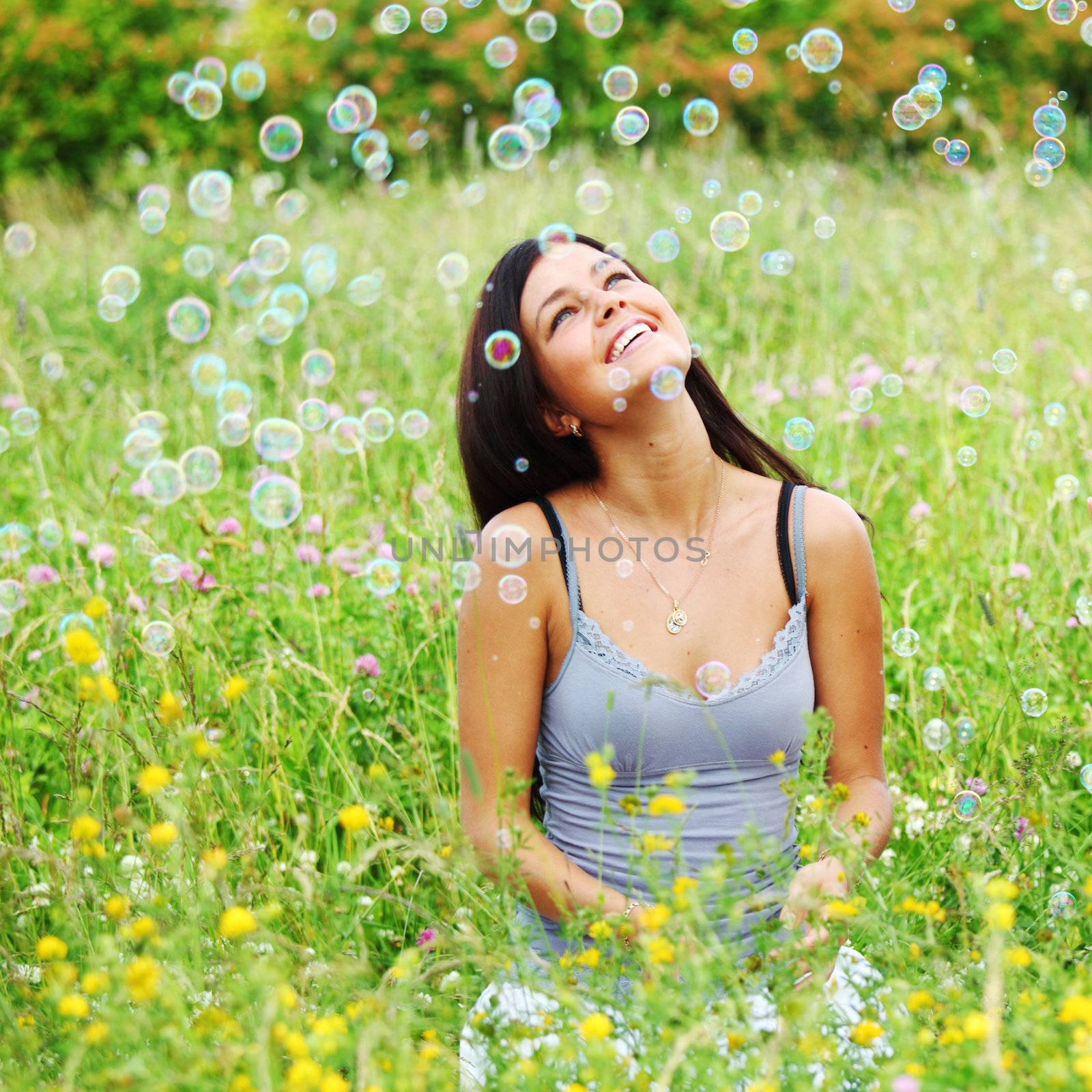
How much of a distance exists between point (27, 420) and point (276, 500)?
1.42 metres

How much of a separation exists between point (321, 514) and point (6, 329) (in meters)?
2.82

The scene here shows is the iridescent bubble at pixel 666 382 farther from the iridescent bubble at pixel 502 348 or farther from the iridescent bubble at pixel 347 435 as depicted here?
the iridescent bubble at pixel 347 435

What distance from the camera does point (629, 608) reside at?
217 centimetres

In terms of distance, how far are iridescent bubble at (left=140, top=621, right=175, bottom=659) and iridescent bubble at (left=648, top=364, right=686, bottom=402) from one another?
109cm

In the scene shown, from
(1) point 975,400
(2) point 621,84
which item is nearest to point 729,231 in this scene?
(1) point 975,400

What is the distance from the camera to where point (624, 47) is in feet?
29.7

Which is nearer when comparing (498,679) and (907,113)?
(498,679)

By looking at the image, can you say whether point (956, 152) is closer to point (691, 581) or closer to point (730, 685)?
point (691, 581)

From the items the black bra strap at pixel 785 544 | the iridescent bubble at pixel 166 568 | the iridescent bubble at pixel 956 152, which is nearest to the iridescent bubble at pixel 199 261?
the iridescent bubble at pixel 166 568

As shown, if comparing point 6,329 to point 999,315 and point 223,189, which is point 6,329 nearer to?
point 223,189

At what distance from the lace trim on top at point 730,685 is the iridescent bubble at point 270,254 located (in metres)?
2.41

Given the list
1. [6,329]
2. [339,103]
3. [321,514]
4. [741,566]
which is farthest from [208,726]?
[6,329]

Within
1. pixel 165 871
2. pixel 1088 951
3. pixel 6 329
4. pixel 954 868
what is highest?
pixel 6 329

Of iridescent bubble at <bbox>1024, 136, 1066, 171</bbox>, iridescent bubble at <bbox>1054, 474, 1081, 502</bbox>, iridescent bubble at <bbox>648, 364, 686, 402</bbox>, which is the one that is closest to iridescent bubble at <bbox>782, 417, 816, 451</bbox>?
iridescent bubble at <bbox>1054, 474, 1081, 502</bbox>
